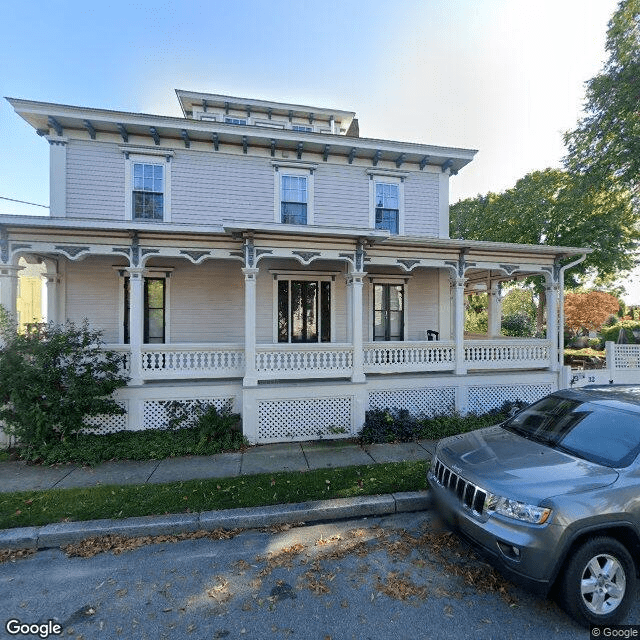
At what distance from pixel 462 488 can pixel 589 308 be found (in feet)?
92.9

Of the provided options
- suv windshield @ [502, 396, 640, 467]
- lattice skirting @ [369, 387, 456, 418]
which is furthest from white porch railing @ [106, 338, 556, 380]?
suv windshield @ [502, 396, 640, 467]

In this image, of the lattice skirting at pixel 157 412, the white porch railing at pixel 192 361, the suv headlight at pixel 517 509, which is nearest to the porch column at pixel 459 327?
the white porch railing at pixel 192 361

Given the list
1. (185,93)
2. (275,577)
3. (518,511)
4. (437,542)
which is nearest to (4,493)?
Result: (275,577)

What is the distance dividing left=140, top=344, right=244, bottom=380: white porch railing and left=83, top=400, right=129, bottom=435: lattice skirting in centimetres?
79

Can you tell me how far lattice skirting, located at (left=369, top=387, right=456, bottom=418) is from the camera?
8.28m

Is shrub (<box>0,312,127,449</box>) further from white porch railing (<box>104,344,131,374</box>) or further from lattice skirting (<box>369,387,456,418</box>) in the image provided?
lattice skirting (<box>369,387,456,418</box>)

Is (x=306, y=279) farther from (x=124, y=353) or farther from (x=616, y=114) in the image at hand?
(x=616, y=114)

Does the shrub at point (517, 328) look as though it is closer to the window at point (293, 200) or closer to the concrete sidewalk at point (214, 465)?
the window at point (293, 200)

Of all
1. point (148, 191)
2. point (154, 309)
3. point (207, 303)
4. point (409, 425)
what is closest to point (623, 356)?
point (409, 425)

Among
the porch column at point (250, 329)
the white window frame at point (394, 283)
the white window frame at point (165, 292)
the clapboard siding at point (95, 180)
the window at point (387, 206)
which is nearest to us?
the porch column at point (250, 329)

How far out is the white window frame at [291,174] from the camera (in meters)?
10.4

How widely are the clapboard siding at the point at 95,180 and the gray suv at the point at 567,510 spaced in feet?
33.5

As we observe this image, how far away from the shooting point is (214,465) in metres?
6.12

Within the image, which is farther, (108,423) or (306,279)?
(306,279)
